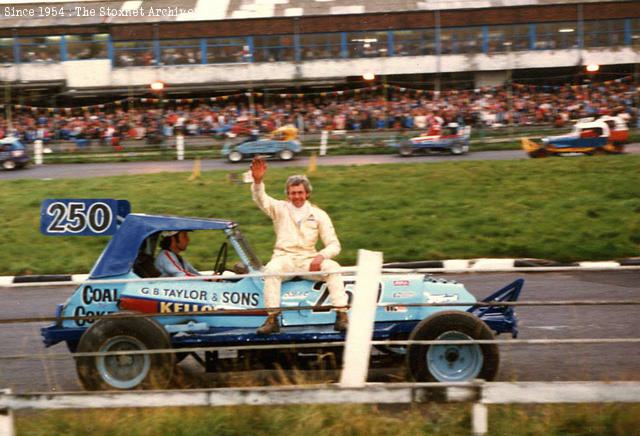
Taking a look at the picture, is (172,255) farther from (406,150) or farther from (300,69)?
(300,69)

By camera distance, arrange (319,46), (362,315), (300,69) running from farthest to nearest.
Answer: (319,46), (300,69), (362,315)

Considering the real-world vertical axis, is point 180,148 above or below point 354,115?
below

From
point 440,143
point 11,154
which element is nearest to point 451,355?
point 440,143

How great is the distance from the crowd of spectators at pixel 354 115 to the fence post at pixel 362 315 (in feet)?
83.7

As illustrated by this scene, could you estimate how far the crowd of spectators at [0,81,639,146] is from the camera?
108ft

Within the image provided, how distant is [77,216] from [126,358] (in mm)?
1337

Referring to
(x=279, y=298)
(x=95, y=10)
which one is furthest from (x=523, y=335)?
(x=95, y=10)

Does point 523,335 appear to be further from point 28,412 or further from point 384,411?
point 28,412

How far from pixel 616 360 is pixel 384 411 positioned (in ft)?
6.51

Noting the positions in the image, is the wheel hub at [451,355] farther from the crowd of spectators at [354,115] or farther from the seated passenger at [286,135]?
the crowd of spectators at [354,115]

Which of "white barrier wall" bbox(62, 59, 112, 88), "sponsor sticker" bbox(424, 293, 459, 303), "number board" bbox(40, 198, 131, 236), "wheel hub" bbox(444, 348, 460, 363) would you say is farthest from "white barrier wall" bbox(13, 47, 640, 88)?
"wheel hub" bbox(444, 348, 460, 363)

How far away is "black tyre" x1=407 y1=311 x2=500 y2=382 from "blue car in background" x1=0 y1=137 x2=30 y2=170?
78.2ft

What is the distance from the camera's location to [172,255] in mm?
7707

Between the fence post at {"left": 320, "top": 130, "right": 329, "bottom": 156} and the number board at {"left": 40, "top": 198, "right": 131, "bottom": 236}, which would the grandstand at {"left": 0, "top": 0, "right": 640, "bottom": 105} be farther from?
the number board at {"left": 40, "top": 198, "right": 131, "bottom": 236}
